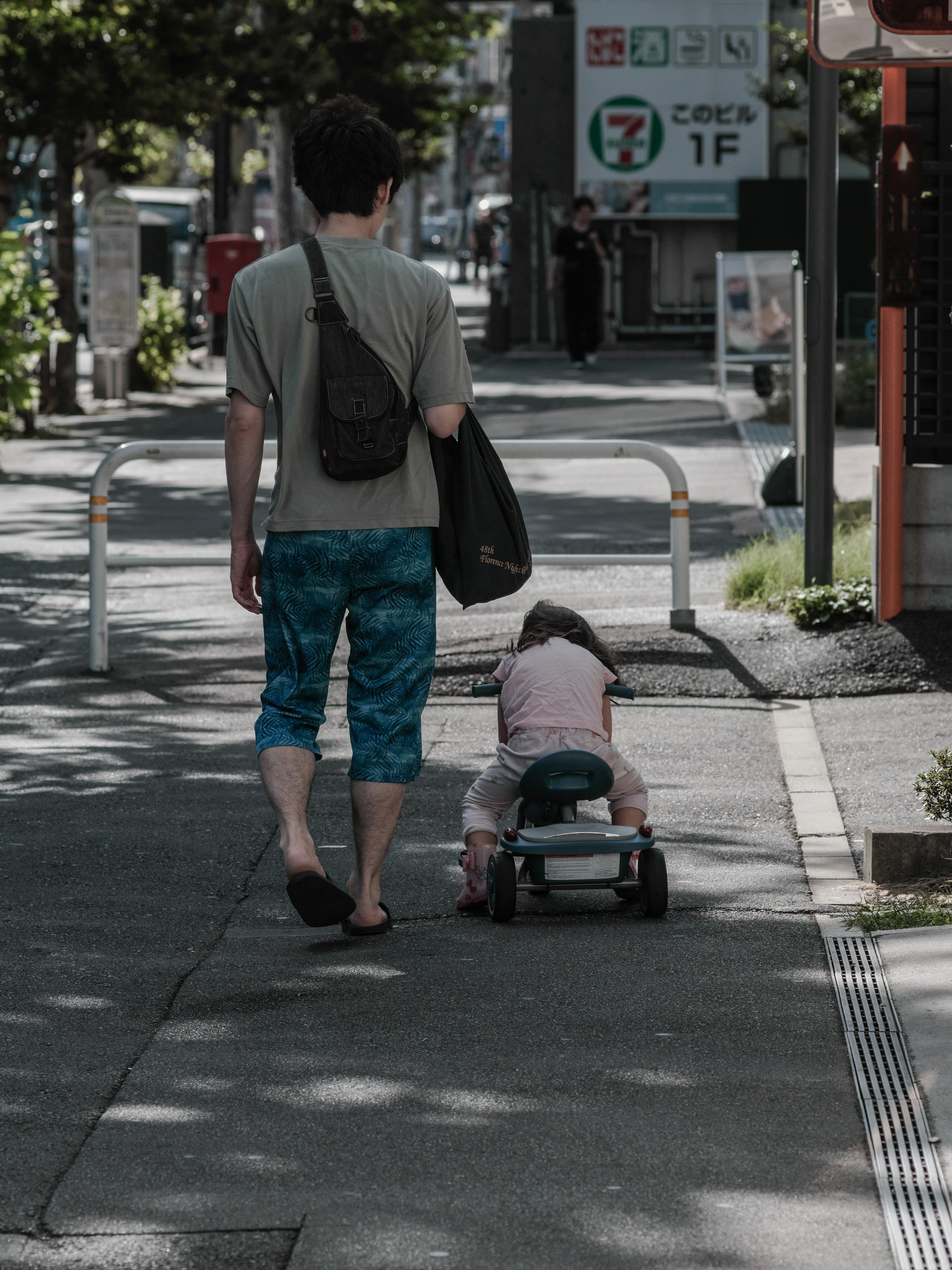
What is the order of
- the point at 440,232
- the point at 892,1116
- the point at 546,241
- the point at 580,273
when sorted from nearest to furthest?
the point at 892,1116 < the point at 580,273 < the point at 546,241 < the point at 440,232

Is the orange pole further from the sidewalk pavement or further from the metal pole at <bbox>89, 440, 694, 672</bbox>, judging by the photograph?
the sidewalk pavement

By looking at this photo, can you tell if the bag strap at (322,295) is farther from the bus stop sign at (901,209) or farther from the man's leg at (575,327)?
the man's leg at (575,327)

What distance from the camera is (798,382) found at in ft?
43.2

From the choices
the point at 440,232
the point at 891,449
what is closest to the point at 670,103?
the point at 891,449

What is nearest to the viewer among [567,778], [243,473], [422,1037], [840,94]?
[422,1037]

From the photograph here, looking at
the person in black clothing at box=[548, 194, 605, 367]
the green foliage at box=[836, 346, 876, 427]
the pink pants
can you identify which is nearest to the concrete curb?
the pink pants

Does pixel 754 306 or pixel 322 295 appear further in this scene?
pixel 754 306

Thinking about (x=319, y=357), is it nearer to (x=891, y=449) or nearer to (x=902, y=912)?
(x=902, y=912)

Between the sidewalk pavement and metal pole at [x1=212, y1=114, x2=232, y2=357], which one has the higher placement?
metal pole at [x1=212, y1=114, x2=232, y2=357]

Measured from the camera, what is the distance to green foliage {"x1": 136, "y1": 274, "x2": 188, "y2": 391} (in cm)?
2495

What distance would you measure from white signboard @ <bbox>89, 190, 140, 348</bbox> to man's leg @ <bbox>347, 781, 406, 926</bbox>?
18.9m

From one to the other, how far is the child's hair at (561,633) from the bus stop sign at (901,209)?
3.31 meters

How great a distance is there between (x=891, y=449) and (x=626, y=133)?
2453 centimetres

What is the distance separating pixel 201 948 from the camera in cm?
484
